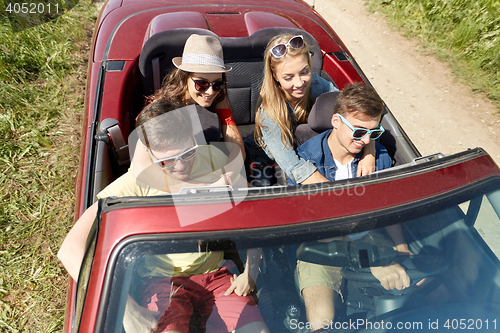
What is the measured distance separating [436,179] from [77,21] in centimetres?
453

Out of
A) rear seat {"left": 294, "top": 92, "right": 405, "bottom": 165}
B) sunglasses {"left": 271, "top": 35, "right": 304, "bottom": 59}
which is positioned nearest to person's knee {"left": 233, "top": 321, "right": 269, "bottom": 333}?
rear seat {"left": 294, "top": 92, "right": 405, "bottom": 165}

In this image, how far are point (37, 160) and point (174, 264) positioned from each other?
246cm

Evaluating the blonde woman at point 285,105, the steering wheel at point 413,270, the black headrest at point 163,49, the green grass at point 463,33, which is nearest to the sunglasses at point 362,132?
the blonde woman at point 285,105

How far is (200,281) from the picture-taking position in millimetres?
1287

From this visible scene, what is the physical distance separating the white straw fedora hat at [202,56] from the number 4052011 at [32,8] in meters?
3.44

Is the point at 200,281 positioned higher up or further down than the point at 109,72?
further down

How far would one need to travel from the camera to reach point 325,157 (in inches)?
77.0

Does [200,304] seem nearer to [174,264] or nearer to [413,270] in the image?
[174,264]

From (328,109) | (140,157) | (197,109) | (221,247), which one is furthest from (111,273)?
(328,109)

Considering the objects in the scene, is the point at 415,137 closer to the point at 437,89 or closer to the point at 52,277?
the point at 437,89

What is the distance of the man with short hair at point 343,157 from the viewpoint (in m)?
1.22

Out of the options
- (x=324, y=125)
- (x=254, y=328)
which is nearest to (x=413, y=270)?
(x=254, y=328)

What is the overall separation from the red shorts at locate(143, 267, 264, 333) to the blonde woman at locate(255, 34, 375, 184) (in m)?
0.80

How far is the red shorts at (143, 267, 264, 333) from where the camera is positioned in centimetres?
116
